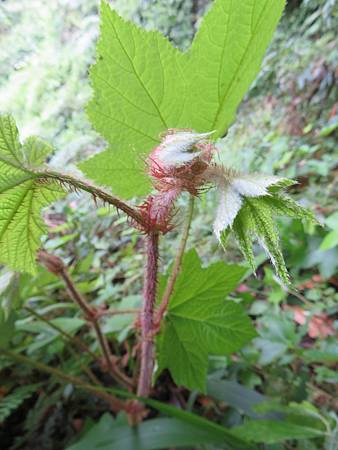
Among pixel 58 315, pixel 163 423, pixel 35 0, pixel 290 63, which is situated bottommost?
pixel 163 423

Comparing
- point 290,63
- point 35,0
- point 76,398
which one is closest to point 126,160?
point 76,398

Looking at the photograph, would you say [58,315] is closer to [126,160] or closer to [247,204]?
[126,160]

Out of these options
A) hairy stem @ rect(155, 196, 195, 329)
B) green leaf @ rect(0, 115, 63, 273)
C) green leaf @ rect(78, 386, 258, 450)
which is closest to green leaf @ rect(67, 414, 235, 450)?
green leaf @ rect(78, 386, 258, 450)

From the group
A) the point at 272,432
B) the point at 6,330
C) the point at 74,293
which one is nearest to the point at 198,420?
the point at 272,432

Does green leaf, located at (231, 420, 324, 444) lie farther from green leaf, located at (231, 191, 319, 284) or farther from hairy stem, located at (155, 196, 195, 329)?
green leaf, located at (231, 191, 319, 284)

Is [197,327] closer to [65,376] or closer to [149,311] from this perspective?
[149,311]
